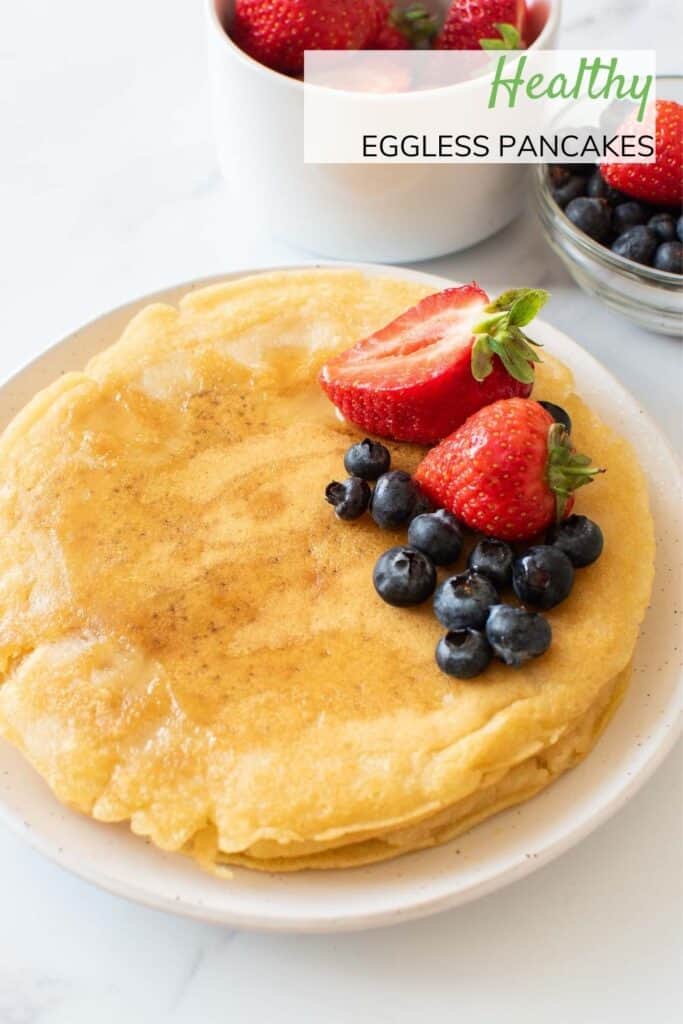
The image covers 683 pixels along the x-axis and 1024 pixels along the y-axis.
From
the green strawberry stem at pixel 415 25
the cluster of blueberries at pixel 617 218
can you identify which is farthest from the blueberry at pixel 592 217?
the green strawberry stem at pixel 415 25

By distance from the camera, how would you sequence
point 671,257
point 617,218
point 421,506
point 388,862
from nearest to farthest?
point 388,862
point 421,506
point 671,257
point 617,218

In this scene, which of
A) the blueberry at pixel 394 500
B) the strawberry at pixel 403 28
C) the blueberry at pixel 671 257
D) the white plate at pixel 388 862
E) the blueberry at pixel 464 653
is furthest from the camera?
the strawberry at pixel 403 28

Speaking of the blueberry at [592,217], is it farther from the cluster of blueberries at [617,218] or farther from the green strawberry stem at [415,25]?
the green strawberry stem at [415,25]

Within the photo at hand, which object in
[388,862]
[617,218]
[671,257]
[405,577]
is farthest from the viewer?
[617,218]

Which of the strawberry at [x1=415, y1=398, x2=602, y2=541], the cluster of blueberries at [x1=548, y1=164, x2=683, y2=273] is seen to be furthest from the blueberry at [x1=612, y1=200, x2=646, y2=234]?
the strawberry at [x1=415, y1=398, x2=602, y2=541]

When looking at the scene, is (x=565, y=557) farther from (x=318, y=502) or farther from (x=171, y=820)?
(x=171, y=820)

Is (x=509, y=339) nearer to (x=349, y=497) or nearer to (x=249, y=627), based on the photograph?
(x=349, y=497)

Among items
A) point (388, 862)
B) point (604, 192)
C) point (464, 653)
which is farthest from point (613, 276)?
point (388, 862)
